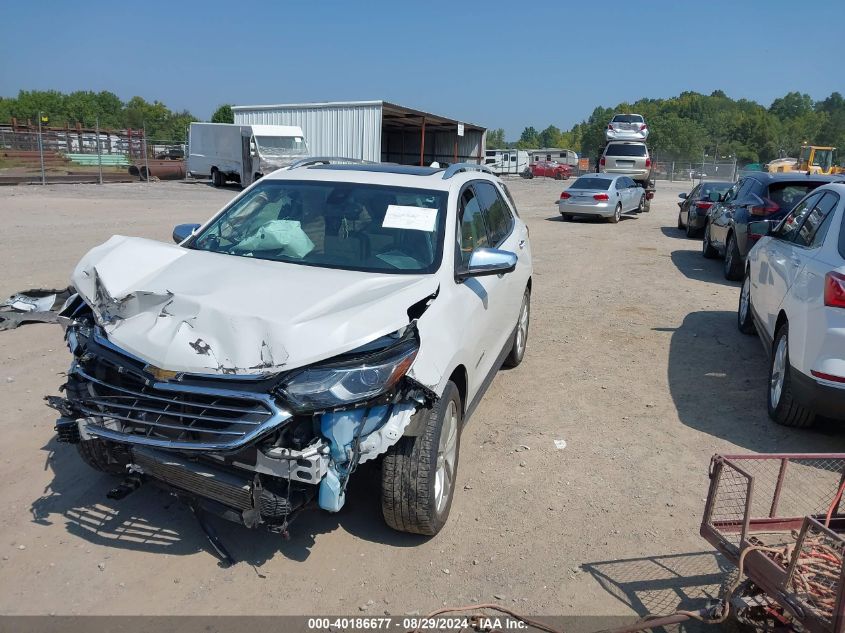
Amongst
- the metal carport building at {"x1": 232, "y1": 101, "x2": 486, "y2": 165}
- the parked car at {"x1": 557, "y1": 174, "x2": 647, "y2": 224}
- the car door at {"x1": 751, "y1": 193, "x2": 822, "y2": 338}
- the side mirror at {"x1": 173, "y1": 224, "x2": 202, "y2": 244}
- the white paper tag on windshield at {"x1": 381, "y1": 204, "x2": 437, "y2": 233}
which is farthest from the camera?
the metal carport building at {"x1": 232, "y1": 101, "x2": 486, "y2": 165}

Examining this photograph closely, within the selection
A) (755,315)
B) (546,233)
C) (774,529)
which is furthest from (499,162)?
(774,529)

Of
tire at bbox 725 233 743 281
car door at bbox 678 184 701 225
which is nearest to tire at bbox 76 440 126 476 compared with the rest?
tire at bbox 725 233 743 281

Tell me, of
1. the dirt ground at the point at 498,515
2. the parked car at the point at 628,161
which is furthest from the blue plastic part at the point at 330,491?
the parked car at the point at 628,161

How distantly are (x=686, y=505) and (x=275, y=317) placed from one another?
276 cm

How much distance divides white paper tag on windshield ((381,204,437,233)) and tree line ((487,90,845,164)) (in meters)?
38.0

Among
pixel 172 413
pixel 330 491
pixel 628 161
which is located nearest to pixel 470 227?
pixel 330 491

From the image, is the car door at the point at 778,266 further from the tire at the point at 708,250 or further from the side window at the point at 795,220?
the tire at the point at 708,250

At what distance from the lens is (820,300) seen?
192 inches

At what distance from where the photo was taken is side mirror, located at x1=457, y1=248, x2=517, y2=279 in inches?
165

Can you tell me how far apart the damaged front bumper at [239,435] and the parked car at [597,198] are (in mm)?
18304

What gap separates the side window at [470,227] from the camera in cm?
454

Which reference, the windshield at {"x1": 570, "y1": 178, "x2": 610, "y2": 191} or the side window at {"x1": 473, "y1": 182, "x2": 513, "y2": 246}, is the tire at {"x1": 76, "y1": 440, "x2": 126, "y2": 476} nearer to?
the side window at {"x1": 473, "y1": 182, "x2": 513, "y2": 246}

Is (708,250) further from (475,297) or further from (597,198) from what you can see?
(475,297)

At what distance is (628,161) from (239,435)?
95.5ft
